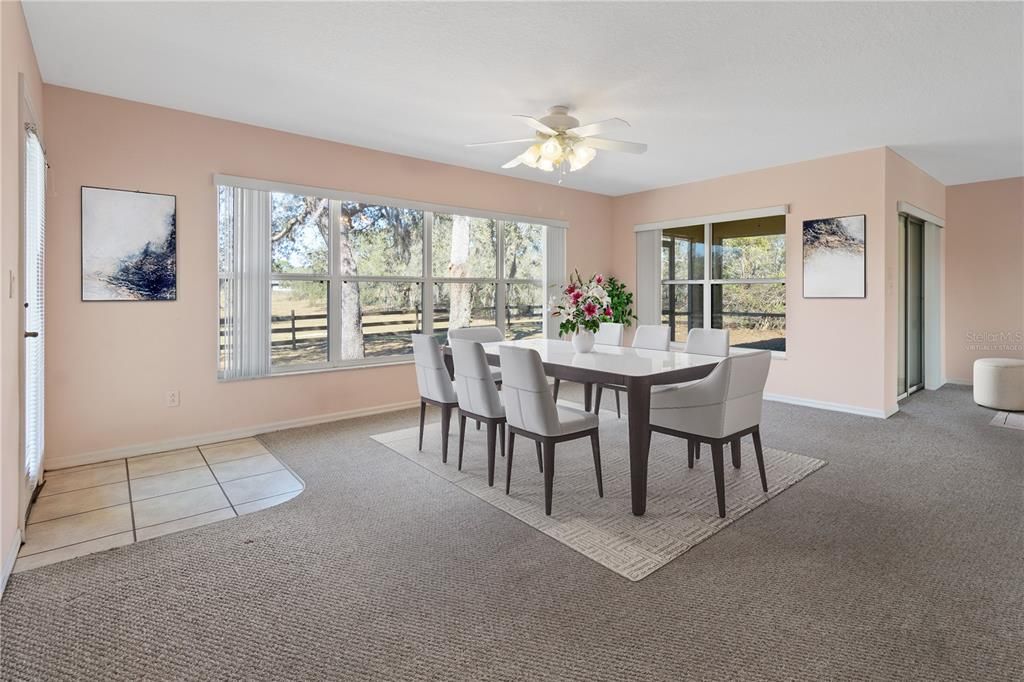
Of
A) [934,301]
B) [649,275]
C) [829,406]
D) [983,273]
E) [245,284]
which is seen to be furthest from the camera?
[649,275]

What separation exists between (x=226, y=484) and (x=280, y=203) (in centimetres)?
246

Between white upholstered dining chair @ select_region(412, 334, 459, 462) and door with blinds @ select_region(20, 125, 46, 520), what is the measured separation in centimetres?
210

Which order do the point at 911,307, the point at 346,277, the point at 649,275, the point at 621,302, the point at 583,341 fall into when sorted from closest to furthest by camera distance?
the point at 583,341 < the point at 346,277 < the point at 911,307 < the point at 621,302 < the point at 649,275

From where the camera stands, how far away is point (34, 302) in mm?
3090

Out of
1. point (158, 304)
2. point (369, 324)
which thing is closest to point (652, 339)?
point (369, 324)

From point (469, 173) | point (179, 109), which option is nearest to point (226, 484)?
point (179, 109)

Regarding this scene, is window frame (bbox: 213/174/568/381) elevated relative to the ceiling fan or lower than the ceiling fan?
lower

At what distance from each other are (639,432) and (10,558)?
112 inches

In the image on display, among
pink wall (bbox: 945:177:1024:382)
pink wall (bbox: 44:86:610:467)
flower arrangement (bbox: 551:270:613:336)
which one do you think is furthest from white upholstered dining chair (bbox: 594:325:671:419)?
pink wall (bbox: 945:177:1024:382)

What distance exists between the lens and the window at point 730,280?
5988 mm

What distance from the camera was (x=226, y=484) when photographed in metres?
3.34

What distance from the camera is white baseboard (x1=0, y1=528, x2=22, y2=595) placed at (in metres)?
2.14

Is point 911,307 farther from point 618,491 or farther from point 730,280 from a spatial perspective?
point 618,491

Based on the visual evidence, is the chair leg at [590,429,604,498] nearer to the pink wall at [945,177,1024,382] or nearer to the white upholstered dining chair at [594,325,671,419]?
the white upholstered dining chair at [594,325,671,419]
